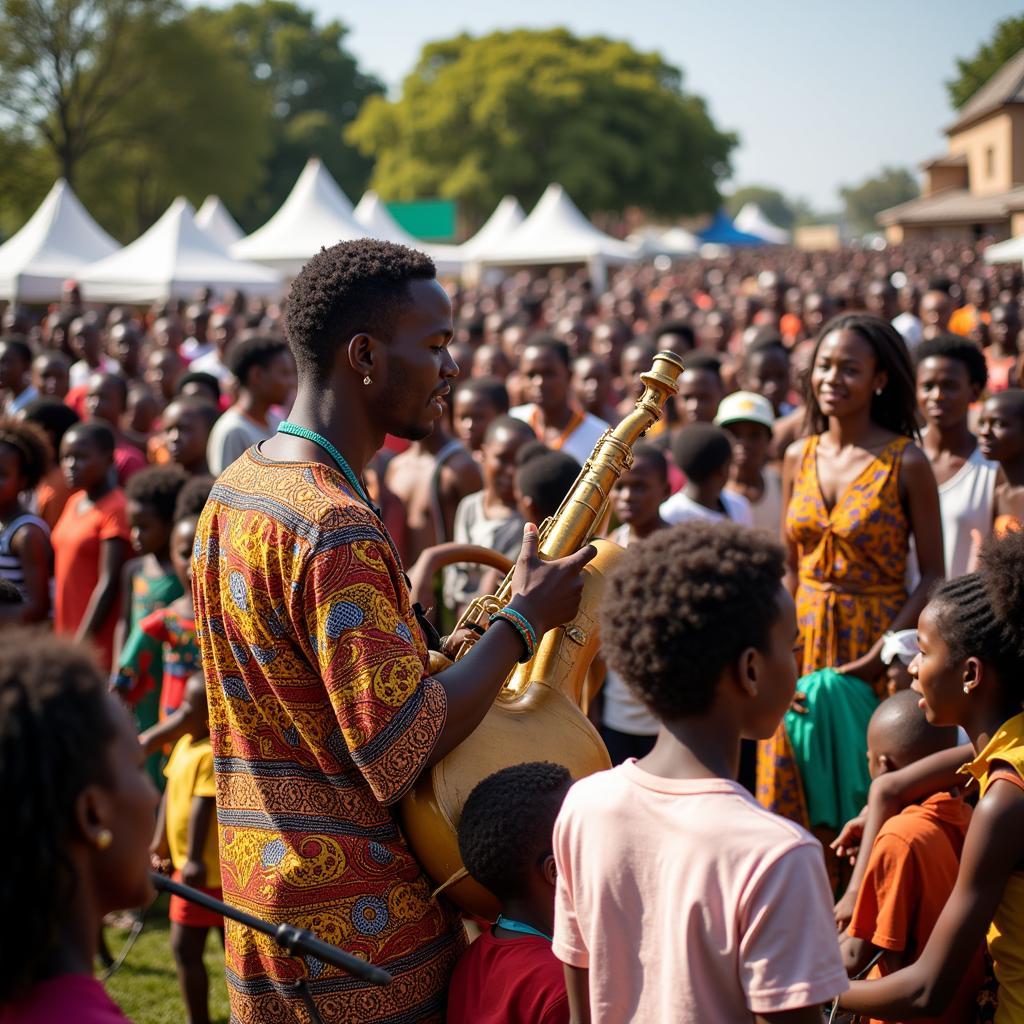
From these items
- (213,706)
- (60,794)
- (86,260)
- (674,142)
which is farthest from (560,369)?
(674,142)

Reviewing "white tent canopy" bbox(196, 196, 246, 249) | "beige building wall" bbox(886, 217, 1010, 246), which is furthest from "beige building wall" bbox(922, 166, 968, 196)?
"white tent canopy" bbox(196, 196, 246, 249)

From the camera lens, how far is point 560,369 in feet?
23.1

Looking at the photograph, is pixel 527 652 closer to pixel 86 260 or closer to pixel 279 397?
pixel 279 397

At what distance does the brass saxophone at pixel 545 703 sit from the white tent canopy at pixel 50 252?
20635 millimetres

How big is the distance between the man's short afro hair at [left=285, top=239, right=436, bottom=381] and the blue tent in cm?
6233

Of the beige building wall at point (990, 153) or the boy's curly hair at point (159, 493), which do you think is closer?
the boy's curly hair at point (159, 493)

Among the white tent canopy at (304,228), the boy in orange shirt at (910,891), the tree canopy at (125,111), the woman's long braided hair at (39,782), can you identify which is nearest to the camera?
the woman's long braided hair at (39,782)

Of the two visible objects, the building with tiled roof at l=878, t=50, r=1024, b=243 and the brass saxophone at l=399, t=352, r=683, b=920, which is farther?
the building with tiled roof at l=878, t=50, r=1024, b=243

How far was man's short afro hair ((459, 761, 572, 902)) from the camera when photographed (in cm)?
228

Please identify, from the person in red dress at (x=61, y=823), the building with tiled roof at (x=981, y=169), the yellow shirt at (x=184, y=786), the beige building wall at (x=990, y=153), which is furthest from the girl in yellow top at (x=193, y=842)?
the beige building wall at (x=990, y=153)

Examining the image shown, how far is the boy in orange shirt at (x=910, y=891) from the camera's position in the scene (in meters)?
2.71

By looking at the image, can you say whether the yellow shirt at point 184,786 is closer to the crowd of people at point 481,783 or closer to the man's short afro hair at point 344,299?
the crowd of people at point 481,783

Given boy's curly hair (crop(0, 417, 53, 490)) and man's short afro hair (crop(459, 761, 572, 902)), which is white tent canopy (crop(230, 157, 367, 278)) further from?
man's short afro hair (crop(459, 761, 572, 902))

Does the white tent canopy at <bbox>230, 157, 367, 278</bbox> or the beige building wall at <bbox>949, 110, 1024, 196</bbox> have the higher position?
the beige building wall at <bbox>949, 110, 1024, 196</bbox>
